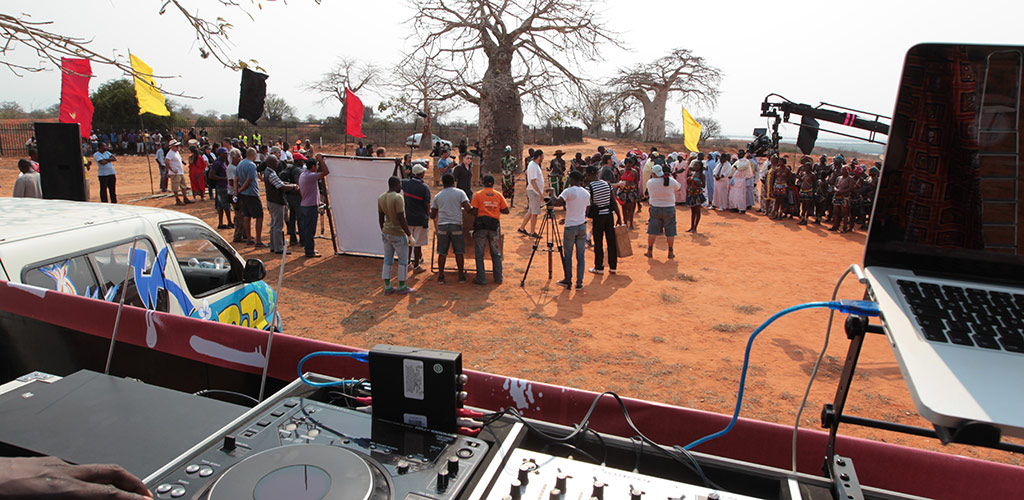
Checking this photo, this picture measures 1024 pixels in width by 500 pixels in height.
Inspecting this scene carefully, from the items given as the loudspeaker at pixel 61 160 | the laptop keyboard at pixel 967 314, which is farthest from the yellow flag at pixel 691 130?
the laptop keyboard at pixel 967 314

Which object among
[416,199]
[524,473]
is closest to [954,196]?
[524,473]

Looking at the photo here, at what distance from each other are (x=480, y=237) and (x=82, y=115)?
8885 mm

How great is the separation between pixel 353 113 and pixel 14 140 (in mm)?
27050

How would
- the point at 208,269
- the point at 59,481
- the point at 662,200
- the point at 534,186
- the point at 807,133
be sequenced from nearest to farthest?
1. the point at 59,481
2. the point at 208,269
3. the point at 662,200
4. the point at 534,186
5. the point at 807,133

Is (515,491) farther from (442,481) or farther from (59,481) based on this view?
(59,481)

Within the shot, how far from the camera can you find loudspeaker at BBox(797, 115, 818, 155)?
50.6 feet

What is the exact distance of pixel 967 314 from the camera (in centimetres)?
146

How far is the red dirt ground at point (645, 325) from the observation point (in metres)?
5.71

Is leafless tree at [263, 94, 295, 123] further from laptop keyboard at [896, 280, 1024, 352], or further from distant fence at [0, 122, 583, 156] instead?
laptop keyboard at [896, 280, 1024, 352]

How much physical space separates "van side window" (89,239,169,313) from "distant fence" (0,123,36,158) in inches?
1223

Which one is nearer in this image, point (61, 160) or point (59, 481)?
point (59, 481)

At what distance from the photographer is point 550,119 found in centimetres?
2333

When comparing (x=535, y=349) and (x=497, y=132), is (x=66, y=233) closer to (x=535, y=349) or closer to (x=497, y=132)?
(x=535, y=349)

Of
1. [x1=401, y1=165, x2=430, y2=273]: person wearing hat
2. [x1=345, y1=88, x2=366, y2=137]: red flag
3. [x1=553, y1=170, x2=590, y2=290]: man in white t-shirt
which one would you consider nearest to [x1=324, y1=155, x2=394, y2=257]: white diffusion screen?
[x1=401, y1=165, x2=430, y2=273]: person wearing hat
